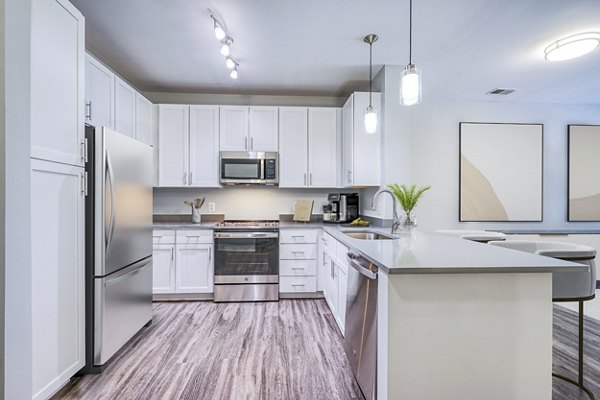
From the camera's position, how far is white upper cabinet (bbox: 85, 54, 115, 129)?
91.7 inches

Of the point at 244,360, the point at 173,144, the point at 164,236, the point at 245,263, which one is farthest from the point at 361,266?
the point at 173,144

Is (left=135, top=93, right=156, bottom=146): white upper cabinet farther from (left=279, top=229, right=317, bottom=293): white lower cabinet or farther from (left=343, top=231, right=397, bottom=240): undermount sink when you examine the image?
(left=343, top=231, right=397, bottom=240): undermount sink

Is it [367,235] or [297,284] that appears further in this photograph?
[297,284]

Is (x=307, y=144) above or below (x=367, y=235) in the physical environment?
above

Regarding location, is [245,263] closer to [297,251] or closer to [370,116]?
[297,251]

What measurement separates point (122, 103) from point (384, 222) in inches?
114

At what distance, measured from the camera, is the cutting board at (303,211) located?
387 cm

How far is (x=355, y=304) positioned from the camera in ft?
5.99

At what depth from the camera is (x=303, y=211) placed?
153 inches

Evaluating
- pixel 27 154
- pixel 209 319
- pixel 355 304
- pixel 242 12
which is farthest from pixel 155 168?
pixel 355 304

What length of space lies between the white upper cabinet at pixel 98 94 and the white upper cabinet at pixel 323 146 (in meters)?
2.11

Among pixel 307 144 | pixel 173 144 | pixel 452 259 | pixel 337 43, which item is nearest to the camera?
pixel 452 259

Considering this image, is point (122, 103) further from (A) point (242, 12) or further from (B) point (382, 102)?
(B) point (382, 102)

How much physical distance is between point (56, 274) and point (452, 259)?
215cm
